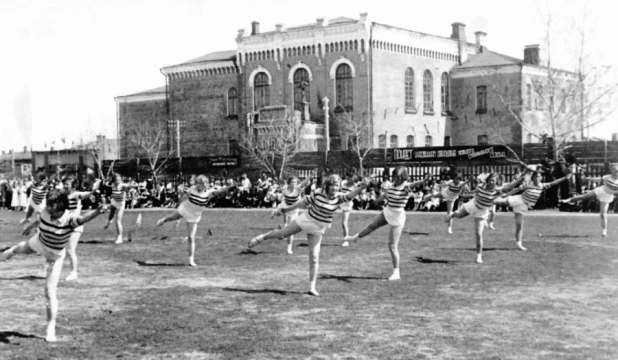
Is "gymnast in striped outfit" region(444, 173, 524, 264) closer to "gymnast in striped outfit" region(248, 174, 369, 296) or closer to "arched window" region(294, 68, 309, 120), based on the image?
"gymnast in striped outfit" region(248, 174, 369, 296)

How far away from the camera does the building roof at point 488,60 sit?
194 ft

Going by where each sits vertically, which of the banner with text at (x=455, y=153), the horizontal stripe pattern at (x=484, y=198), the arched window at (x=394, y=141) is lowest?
the horizontal stripe pattern at (x=484, y=198)

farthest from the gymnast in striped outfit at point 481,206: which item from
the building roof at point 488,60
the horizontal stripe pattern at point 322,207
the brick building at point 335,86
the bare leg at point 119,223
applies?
the building roof at point 488,60

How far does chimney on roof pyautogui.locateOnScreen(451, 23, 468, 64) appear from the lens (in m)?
62.0

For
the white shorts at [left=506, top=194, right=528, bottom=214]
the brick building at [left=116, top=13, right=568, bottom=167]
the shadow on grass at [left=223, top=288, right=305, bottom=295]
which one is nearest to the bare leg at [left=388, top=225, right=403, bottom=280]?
the shadow on grass at [left=223, top=288, right=305, bottom=295]

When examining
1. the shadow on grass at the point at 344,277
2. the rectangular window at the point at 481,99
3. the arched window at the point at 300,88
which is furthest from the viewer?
the rectangular window at the point at 481,99

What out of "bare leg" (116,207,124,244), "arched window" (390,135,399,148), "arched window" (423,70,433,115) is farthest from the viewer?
"arched window" (423,70,433,115)

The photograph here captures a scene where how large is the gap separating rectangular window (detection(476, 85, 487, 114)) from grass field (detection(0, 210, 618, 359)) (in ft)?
132

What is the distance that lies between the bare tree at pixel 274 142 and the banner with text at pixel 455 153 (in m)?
9.75

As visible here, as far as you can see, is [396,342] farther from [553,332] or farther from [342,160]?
[342,160]

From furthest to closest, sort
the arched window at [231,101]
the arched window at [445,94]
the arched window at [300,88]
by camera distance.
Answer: the arched window at [231,101], the arched window at [445,94], the arched window at [300,88]

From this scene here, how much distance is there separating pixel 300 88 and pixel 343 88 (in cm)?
358

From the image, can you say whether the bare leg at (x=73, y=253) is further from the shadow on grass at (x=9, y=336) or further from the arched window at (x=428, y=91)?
the arched window at (x=428, y=91)

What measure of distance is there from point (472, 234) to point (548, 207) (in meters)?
13.5
